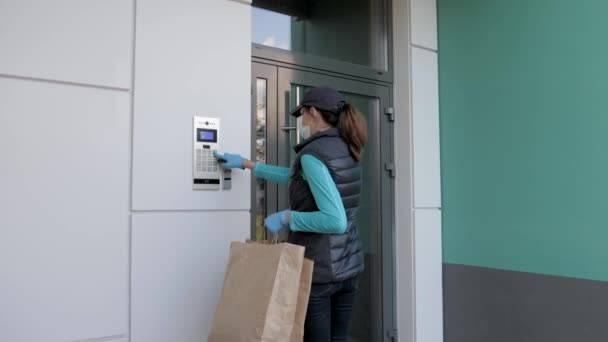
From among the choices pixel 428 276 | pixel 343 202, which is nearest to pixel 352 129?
pixel 343 202

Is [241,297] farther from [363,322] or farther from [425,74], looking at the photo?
[425,74]

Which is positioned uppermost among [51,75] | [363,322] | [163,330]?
[51,75]

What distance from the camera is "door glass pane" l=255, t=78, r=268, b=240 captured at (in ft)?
10.4

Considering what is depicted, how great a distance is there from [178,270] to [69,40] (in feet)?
3.96

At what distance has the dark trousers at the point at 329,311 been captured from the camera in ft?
7.54

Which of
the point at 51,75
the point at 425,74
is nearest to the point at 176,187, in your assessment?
the point at 51,75

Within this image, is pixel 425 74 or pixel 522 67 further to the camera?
pixel 425 74

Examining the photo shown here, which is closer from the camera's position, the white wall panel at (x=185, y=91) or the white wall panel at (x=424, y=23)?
the white wall panel at (x=185, y=91)

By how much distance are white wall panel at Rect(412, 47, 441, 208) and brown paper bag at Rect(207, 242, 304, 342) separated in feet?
6.13

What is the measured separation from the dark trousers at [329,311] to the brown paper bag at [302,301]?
0.15 meters

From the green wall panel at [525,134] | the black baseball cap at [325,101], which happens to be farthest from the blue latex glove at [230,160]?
the green wall panel at [525,134]

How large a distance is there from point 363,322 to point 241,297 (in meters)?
1.84

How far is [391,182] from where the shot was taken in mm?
3902

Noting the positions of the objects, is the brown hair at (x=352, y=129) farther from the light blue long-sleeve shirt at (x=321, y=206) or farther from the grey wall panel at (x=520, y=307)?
the grey wall panel at (x=520, y=307)
